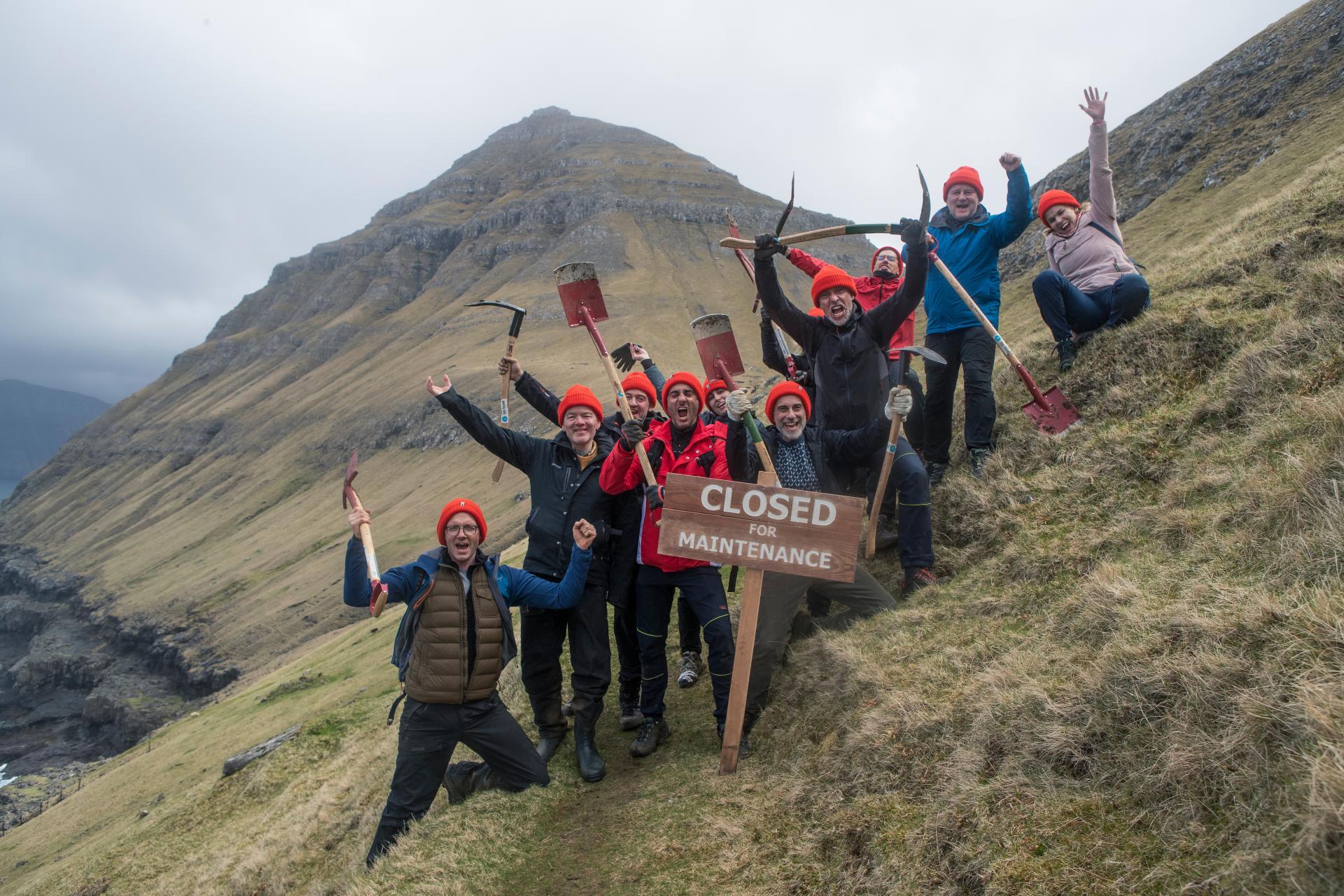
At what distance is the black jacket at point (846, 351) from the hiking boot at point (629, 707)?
3591 mm

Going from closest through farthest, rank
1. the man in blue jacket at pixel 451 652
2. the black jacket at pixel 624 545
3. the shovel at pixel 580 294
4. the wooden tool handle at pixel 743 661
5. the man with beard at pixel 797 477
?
the wooden tool handle at pixel 743 661 → the man in blue jacket at pixel 451 652 → the man with beard at pixel 797 477 → the black jacket at pixel 624 545 → the shovel at pixel 580 294

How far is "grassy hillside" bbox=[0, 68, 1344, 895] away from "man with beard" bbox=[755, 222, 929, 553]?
151 cm

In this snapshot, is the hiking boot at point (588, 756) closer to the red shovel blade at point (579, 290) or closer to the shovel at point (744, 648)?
the shovel at point (744, 648)

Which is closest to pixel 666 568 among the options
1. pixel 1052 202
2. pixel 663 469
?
pixel 663 469

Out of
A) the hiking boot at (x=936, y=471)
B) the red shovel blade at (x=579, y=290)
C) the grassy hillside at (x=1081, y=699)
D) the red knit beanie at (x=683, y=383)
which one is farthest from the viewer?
the red shovel blade at (x=579, y=290)

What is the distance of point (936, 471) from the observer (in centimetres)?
866

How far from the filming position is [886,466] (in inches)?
273

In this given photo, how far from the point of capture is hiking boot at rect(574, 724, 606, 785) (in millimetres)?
6934

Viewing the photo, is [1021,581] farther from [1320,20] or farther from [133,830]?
[1320,20]

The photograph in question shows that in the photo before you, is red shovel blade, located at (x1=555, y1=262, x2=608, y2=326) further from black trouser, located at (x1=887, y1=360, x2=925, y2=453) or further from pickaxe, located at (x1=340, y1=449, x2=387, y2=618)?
pickaxe, located at (x1=340, y1=449, x2=387, y2=618)

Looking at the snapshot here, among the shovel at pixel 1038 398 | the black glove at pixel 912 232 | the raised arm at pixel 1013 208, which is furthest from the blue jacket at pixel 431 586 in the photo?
the raised arm at pixel 1013 208

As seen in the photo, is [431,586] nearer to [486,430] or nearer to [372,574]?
[372,574]

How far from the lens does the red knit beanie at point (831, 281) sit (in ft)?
23.8

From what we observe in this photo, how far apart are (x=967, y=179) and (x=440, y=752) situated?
8443 millimetres
